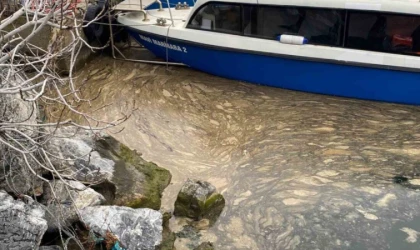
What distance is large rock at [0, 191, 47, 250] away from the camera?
4125 millimetres

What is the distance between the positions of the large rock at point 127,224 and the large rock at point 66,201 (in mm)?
111

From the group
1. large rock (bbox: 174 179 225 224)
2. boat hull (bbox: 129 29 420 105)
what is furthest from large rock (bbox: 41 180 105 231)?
boat hull (bbox: 129 29 420 105)

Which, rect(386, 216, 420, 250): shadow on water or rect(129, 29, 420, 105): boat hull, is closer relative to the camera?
rect(386, 216, 420, 250): shadow on water

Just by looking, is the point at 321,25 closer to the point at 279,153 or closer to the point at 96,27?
the point at 279,153

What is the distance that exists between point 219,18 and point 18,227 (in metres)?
4.71

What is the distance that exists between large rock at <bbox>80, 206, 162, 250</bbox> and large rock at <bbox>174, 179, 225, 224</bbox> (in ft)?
1.61

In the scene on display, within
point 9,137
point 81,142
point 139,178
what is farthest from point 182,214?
point 9,137

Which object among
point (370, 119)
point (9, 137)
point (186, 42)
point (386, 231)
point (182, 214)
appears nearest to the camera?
point (9, 137)

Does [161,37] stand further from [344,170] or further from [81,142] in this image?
[344,170]

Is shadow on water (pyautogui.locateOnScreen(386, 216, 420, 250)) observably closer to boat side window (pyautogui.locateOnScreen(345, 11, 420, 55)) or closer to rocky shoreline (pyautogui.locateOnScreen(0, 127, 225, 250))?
rocky shoreline (pyautogui.locateOnScreen(0, 127, 225, 250))

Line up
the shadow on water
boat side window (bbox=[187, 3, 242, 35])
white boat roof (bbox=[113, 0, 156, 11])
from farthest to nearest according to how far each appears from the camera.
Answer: white boat roof (bbox=[113, 0, 156, 11]), boat side window (bbox=[187, 3, 242, 35]), the shadow on water

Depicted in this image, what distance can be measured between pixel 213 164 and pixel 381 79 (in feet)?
9.02

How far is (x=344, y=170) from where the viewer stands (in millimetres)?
5938

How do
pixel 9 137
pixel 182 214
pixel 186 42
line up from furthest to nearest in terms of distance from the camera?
1. pixel 186 42
2. pixel 182 214
3. pixel 9 137
